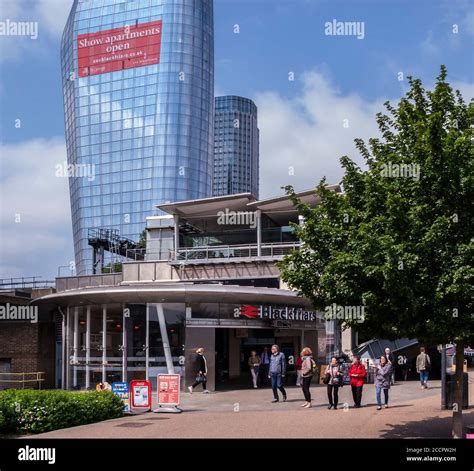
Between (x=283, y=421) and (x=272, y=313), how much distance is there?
10131 millimetres

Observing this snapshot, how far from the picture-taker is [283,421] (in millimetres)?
15156

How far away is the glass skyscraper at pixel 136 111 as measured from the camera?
12556cm

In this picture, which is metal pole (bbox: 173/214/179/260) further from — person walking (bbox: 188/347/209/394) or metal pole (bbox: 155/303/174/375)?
person walking (bbox: 188/347/209/394)

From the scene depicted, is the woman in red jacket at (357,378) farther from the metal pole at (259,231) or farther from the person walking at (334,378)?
the metal pole at (259,231)

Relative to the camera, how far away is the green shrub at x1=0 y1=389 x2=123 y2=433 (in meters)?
14.8

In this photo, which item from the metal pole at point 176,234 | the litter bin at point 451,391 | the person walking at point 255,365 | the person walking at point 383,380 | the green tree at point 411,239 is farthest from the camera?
the metal pole at point 176,234

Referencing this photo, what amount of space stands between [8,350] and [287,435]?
22.3m

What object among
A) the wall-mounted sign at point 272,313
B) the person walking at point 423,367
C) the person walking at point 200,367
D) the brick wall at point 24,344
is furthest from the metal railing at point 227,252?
the person walking at point 200,367

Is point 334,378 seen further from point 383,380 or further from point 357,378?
point 383,380

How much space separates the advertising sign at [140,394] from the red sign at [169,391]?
0.33m

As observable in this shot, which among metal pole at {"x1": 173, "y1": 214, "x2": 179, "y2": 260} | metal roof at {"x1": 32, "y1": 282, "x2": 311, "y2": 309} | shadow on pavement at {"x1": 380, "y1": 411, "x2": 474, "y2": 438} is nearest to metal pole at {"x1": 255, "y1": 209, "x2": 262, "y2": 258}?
metal pole at {"x1": 173, "y1": 214, "x2": 179, "y2": 260}

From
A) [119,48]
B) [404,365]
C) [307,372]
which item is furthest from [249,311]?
[119,48]

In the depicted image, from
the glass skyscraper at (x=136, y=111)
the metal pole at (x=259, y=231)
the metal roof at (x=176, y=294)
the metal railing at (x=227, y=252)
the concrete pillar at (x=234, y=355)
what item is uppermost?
the glass skyscraper at (x=136, y=111)
